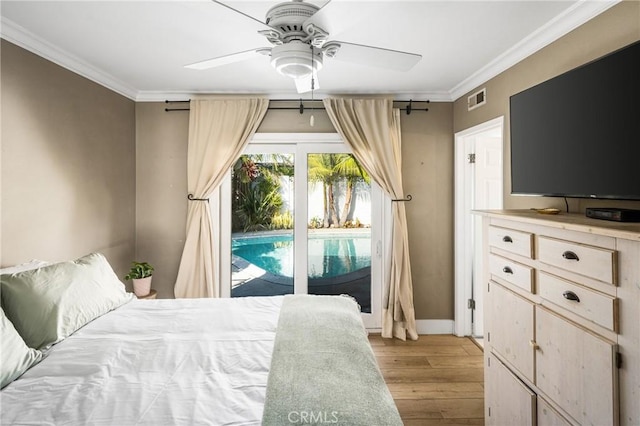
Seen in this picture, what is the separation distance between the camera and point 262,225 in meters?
3.77

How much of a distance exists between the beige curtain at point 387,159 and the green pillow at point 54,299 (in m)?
2.50

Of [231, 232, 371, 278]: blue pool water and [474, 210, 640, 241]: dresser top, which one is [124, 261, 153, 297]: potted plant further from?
[474, 210, 640, 241]: dresser top

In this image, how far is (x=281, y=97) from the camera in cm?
363

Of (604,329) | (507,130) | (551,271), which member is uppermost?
(507,130)

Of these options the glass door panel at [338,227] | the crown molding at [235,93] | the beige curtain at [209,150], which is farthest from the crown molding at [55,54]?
the glass door panel at [338,227]

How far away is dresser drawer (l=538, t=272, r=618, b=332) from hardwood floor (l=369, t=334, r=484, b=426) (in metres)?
1.23

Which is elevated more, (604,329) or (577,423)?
(604,329)

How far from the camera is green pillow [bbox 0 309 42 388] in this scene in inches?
53.1

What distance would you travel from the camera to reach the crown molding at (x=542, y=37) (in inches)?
74.6

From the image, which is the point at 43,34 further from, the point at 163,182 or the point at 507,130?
the point at 507,130

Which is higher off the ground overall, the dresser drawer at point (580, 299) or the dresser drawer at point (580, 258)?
the dresser drawer at point (580, 258)

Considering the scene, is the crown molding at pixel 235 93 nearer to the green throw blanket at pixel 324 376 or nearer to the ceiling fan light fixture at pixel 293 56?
the ceiling fan light fixture at pixel 293 56

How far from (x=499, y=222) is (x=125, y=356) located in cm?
203

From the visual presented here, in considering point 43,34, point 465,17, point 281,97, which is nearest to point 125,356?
point 43,34
